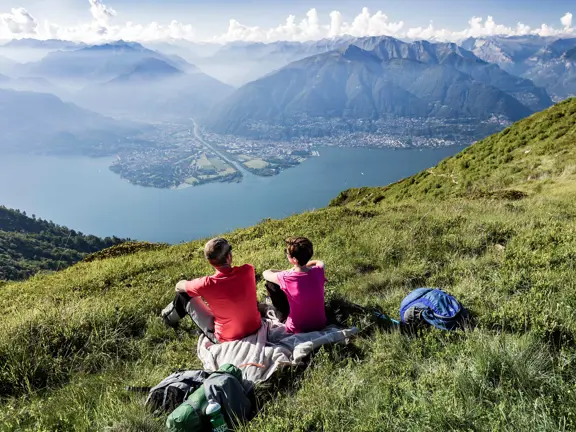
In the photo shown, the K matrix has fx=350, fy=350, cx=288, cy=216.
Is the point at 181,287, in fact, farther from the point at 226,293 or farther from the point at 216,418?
the point at 216,418

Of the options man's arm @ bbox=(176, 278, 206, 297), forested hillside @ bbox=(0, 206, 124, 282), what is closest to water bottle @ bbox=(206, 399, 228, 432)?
man's arm @ bbox=(176, 278, 206, 297)

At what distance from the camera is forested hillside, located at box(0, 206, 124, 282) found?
212 feet

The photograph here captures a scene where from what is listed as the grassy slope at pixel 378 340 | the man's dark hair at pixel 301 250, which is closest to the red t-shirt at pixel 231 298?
the man's dark hair at pixel 301 250

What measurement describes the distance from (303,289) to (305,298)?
0.43 feet

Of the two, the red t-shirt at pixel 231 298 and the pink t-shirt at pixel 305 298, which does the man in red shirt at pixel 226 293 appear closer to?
the red t-shirt at pixel 231 298

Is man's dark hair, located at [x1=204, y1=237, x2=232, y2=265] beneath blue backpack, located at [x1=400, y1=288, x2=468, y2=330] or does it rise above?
above

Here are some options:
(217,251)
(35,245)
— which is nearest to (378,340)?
(217,251)

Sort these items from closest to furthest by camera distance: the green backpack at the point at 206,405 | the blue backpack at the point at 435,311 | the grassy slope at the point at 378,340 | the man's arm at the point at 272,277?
the grassy slope at the point at 378,340, the green backpack at the point at 206,405, the blue backpack at the point at 435,311, the man's arm at the point at 272,277

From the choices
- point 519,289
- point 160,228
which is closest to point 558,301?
point 519,289

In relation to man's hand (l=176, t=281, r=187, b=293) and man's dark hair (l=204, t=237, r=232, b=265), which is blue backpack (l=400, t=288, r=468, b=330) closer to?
man's dark hair (l=204, t=237, r=232, b=265)

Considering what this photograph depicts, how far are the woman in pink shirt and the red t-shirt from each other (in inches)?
18.8

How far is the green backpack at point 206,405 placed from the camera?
2936mm

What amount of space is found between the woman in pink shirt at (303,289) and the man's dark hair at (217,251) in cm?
84

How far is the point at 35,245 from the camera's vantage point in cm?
8450
